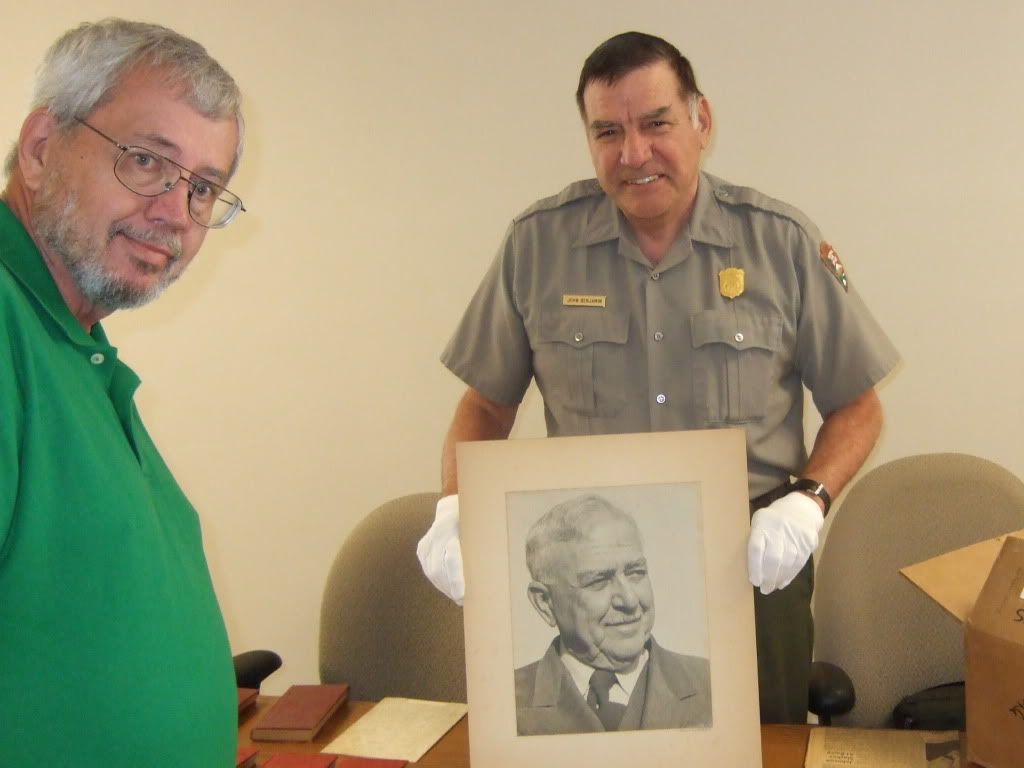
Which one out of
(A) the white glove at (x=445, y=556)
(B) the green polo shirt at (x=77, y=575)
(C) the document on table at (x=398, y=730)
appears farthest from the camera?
(C) the document on table at (x=398, y=730)

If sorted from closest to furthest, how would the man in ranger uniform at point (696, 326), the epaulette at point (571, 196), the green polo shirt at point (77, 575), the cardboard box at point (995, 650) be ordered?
the green polo shirt at point (77, 575) < the cardboard box at point (995, 650) < the man in ranger uniform at point (696, 326) < the epaulette at point (571, 196)

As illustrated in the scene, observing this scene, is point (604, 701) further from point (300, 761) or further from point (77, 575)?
point (77, 575)

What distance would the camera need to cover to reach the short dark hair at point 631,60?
161 cm

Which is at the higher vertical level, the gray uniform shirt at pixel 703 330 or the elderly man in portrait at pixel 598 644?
the gray uniform shirt at pixel 703 330

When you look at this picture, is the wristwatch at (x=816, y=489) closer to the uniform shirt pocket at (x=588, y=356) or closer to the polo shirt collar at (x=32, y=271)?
the uniform shirt pocket at (x=588, y=356)

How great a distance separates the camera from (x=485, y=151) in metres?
2.75

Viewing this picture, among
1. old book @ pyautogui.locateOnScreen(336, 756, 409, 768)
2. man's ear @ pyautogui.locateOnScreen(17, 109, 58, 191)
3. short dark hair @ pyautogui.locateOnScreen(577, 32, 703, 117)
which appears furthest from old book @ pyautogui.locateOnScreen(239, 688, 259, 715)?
short dark hair @ pyautogui.locateOnScreen(577, 32, 703, 117)

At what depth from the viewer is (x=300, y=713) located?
163cm

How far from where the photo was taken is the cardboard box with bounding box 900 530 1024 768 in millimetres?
1163

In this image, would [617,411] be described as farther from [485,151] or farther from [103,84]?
[485,151]

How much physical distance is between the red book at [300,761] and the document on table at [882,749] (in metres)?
0.69

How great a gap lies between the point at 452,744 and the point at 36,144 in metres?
1.05

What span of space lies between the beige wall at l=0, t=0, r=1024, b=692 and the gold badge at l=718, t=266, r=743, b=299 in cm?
91

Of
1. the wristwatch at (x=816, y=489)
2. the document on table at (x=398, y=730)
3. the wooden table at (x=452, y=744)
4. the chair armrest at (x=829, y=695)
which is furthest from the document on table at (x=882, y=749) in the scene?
the document on table at (x=398, y=730)
